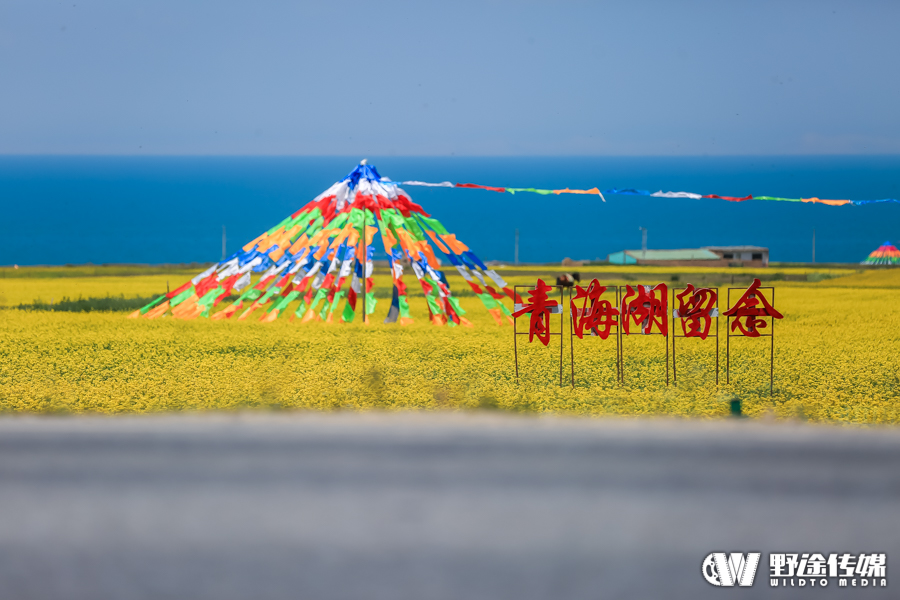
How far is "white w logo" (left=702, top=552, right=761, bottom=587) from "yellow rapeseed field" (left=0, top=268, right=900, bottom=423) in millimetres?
4498

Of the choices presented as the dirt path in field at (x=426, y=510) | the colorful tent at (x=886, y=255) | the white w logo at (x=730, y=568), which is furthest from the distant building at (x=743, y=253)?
the white w logo at (x=730, y=568)

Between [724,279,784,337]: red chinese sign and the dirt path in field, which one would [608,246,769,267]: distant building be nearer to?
[724,279,784,337]: red chinese sign

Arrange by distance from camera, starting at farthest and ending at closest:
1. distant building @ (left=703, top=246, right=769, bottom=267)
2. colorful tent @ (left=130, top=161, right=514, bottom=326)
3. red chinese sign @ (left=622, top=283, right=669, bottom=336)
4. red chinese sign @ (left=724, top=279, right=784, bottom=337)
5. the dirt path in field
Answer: distant building @ (left=703, top=246, right=769, bottom=267), colorful tent @ (left=130, top=161, right=514, bottom=326), red chinese sign @ (left=622, top=283, right=669, bottom=336), red chinese sign @ (left=724, top=279, right=784, bottom=337), the dirt path in field

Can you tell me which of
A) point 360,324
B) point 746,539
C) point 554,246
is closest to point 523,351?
point 360,324

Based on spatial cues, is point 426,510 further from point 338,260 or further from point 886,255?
point 886,255

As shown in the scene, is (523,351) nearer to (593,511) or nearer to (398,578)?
(593,511)

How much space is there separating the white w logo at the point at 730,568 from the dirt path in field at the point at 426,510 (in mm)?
55

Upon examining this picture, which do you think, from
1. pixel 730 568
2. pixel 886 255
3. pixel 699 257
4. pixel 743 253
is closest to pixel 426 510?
pixel 730 568

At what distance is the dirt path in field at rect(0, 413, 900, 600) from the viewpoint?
5145 millimetres

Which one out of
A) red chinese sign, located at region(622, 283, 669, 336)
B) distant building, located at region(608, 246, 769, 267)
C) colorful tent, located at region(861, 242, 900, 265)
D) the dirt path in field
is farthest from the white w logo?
colorful tent, located at region(861, 242, 900, 265)

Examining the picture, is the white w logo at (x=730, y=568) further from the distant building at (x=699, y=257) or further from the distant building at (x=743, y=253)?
the distant building at (x=743, y=253)

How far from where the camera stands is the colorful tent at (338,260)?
1795 centimetres

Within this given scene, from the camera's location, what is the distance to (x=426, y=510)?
5.98 meters

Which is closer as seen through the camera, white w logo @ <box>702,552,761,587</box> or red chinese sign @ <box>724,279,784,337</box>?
white w logo @ <box>702,552,761,587</box>
